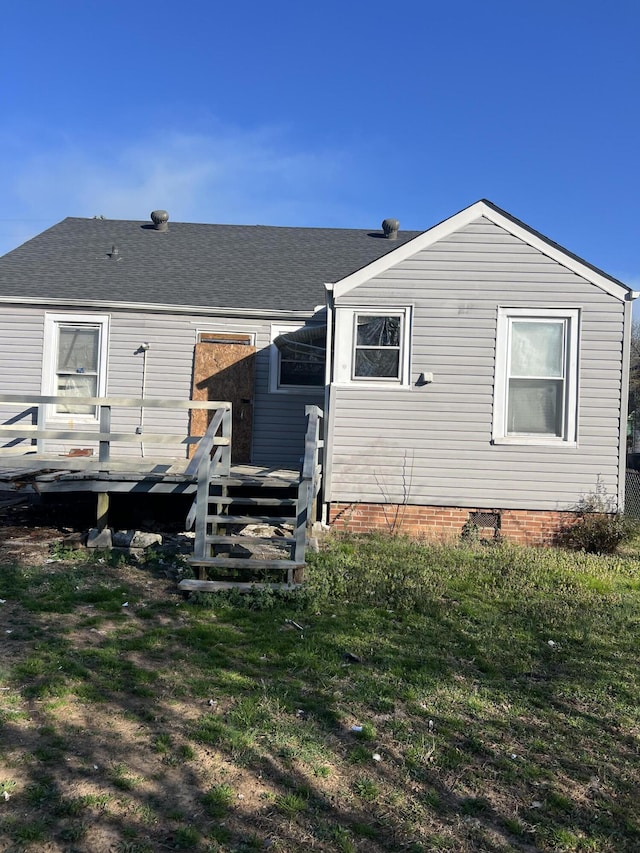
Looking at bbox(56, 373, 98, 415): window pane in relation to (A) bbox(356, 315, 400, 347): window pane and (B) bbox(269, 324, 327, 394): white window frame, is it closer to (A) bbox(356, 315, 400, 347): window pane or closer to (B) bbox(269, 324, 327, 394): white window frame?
(B) bbox(269, 324, 327, 394): white window frame

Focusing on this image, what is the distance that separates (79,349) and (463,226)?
255 inches

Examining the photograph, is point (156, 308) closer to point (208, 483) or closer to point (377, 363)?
point (377, 363)

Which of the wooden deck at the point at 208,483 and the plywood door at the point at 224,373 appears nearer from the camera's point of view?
the wooden deck at the point at 208,483

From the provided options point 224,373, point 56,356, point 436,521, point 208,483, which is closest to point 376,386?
point 436,521

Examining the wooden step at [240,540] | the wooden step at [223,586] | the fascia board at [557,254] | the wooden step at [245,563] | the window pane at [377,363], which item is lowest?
the wooden step at [223,586]

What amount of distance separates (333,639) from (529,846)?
231cm

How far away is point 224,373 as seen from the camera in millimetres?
10883

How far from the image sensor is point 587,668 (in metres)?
4.68

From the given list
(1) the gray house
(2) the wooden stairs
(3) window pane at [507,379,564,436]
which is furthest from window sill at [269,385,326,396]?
(2) the wooden stairs

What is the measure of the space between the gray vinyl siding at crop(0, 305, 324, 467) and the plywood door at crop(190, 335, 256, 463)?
0.13 meters

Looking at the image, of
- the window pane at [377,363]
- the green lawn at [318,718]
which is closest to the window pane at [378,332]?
the window pane at [377,363]

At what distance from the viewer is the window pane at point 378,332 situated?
8.89m

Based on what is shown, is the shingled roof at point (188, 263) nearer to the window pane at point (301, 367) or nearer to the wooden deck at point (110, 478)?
the window pane at point (301, 367)

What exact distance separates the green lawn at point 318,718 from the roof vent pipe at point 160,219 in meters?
9.21
